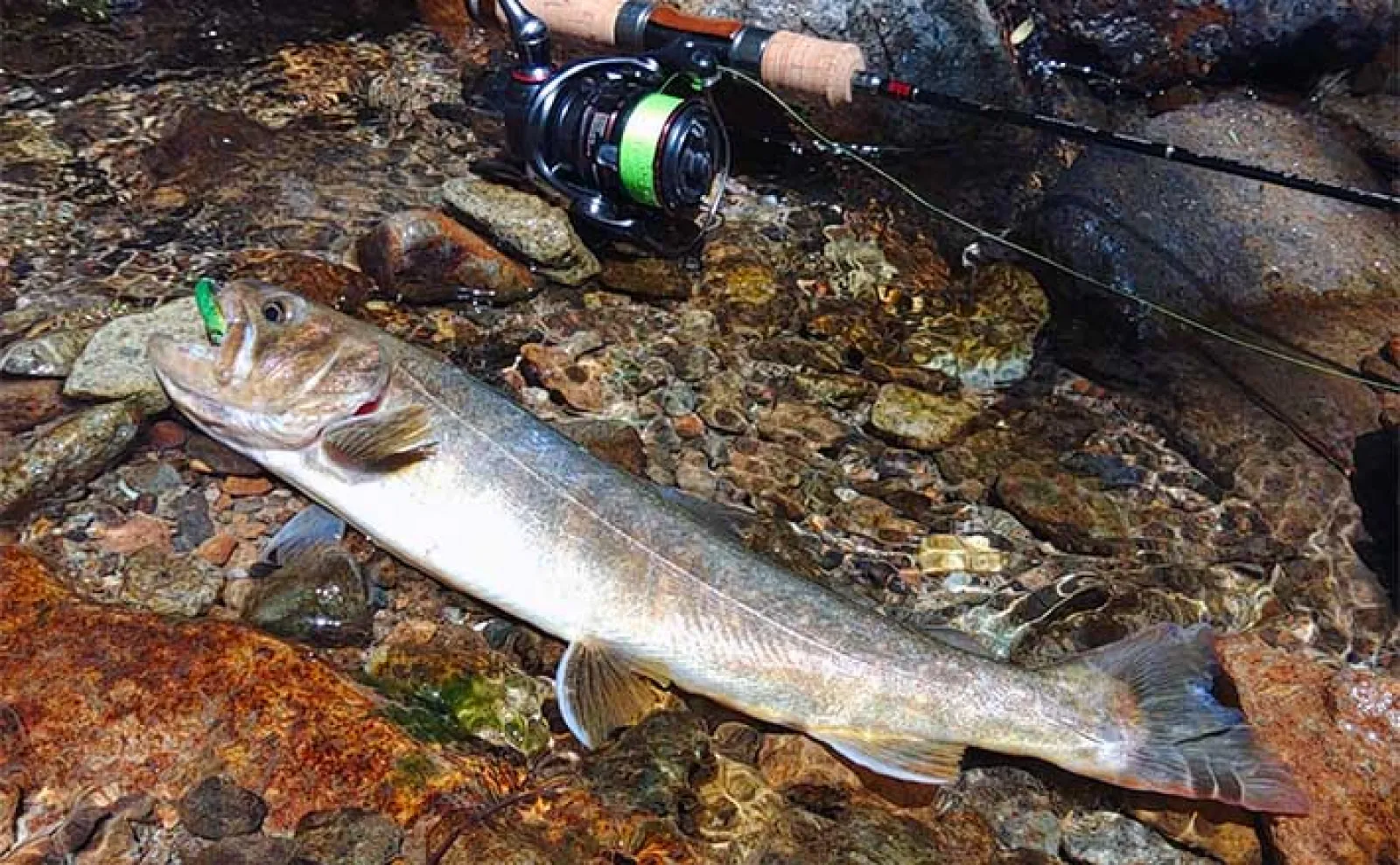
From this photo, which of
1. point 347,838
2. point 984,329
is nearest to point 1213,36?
point 984,329

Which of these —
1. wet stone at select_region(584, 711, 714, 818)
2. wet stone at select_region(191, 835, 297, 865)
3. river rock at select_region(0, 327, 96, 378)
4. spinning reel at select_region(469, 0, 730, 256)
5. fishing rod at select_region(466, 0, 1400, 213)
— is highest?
fishing rod at select_region(466, 0, 1400, 213)

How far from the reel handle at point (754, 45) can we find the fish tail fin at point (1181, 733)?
3.23 metres

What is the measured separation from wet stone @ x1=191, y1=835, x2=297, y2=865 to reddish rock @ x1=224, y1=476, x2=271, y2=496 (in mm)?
1615

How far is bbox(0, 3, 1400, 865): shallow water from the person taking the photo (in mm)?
3465

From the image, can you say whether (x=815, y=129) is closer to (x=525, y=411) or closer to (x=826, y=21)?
(x=826, y=21)

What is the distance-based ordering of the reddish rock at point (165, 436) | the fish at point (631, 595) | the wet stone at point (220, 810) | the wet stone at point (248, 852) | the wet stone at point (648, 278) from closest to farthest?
A: 1. the wet stone at point (248, 852)
2. the wet stone at point (220, 810)
3. the fish at point (631, 595)
4. the reddish rock at point (165, 436)
5. the wet stone at point (648, 278)

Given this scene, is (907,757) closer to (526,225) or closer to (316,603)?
(316,603)

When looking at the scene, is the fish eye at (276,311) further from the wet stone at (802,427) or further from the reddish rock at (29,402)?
the wet stone at (802,427)

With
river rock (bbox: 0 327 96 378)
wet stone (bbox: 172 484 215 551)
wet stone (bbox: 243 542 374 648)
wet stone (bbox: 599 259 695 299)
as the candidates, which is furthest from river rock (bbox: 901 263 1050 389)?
river rock (bbox: 0 327 96 378)

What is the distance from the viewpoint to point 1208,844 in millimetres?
3723

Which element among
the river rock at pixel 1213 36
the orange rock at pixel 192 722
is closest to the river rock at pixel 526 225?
the orange rock at pixel 192 722

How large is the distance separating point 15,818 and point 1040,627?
3.55 m

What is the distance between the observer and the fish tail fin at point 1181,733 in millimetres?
3492

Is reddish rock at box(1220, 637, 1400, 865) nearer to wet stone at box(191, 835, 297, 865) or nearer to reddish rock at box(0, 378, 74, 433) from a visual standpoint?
wet stone at box(191, 835, 297, 865)
